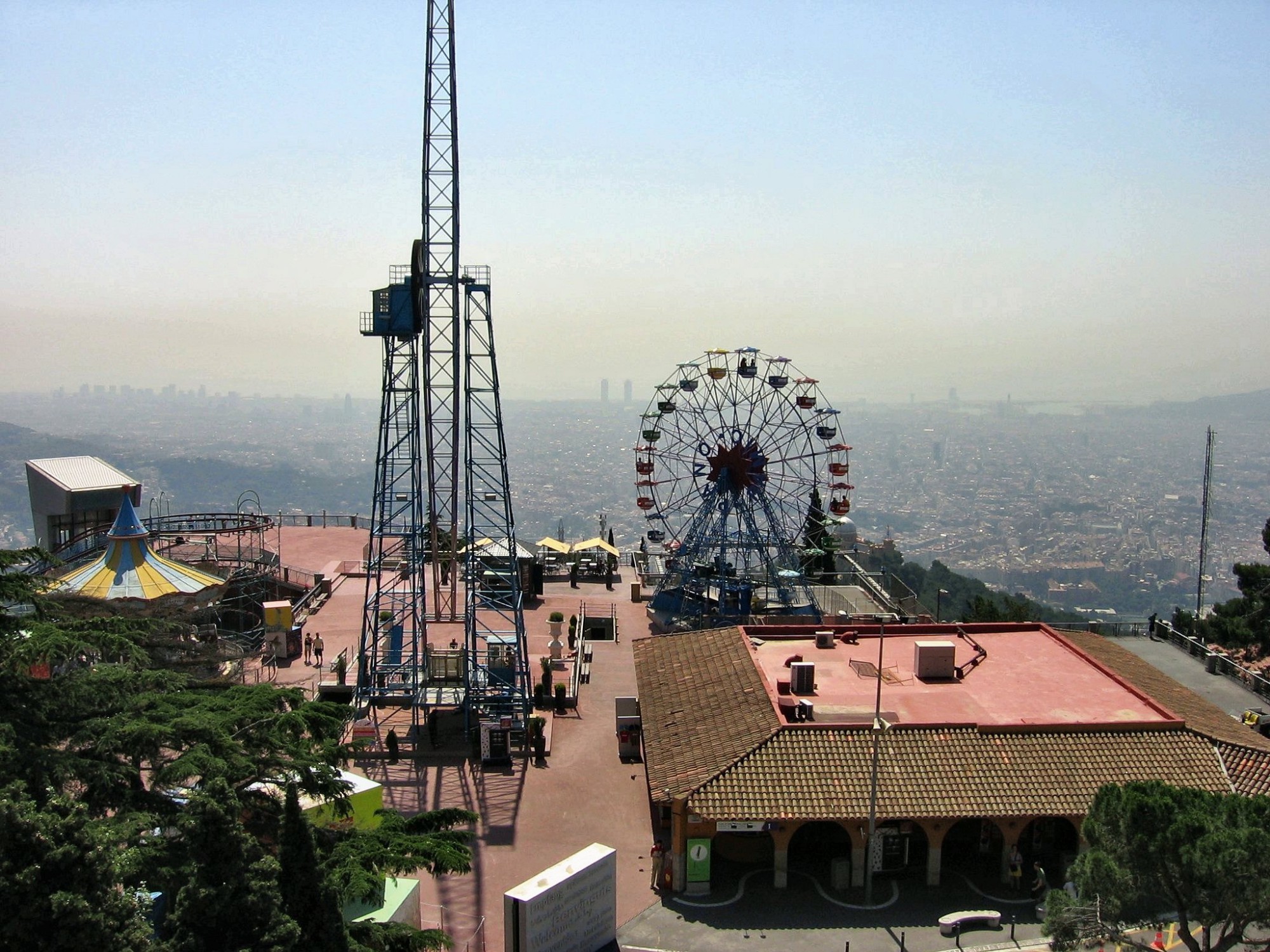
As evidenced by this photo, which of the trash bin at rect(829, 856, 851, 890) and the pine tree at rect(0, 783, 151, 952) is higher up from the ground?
the pine tree at rect(0, 783, 151, 952)

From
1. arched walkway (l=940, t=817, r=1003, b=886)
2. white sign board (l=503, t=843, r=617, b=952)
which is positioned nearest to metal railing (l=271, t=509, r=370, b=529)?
white sign board (l=503, t=843, r=617, b=952)

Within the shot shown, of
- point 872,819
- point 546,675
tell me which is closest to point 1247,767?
point 872,819

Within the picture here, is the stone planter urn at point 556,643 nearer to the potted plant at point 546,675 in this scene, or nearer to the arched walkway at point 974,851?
the potted plant at point 546,675

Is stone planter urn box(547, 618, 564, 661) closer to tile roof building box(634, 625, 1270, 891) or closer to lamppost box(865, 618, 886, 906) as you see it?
tile roof building box(634, 625, 1270, 891)

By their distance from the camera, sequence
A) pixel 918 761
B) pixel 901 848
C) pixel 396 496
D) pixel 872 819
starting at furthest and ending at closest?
pixel 396 496 → pixel 918 761 → pixel 901 848 → pixel 872 819

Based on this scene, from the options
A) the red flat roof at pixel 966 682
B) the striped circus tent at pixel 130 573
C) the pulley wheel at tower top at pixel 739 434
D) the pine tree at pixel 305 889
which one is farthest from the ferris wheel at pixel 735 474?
the pine tree at pixel 305 889

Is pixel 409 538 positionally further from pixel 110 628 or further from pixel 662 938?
pixel 662 938

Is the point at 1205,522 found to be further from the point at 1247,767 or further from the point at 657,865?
the point at 657,865
